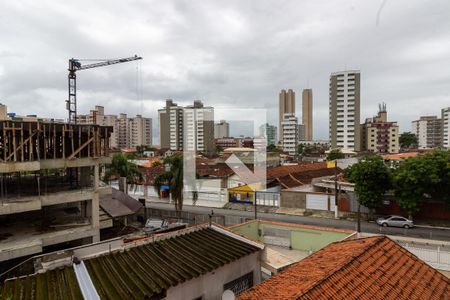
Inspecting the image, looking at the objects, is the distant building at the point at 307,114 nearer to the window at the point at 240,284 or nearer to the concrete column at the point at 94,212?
the concrete column at the point at 94,212

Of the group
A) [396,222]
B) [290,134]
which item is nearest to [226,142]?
[290,134]

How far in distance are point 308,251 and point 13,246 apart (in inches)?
591

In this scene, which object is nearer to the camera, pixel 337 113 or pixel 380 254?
pixel 380 254

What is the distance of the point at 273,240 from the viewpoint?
61.3 feet

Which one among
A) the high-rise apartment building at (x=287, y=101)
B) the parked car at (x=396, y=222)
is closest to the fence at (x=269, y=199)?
the parked car at (x=396, y=222)

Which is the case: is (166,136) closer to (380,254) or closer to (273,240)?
(273,240)

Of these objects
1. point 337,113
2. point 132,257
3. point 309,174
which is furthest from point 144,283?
point 337,113

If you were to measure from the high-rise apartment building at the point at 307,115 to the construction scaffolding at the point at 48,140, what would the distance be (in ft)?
490

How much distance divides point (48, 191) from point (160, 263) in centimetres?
1006

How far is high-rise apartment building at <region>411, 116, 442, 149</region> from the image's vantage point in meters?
119

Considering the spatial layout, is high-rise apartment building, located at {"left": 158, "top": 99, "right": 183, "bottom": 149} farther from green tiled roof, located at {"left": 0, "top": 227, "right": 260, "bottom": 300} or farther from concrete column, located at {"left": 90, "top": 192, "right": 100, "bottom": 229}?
green tiled roof, located at {"left": 0, "top": 227, "right": 260, "bottom": 300}

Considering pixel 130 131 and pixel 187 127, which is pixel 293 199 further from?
pixel 130 131

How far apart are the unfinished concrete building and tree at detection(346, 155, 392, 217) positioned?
19276 mm

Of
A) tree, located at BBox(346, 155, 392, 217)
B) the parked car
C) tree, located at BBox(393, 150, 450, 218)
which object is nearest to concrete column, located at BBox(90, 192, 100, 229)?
tree, located at BBox(346, 155, 392, 217)
